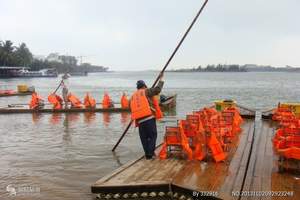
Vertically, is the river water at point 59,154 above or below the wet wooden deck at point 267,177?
below

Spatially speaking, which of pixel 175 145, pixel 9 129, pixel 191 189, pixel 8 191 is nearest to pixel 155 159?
pixel 175 145

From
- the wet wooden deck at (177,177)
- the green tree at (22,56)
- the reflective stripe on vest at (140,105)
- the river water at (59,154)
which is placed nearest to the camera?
the wet wooden deck at (177,177)

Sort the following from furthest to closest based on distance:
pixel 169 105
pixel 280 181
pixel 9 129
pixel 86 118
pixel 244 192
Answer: pixel 169 105
pixel 86 118
pixel 9 129
pixel 280 181
pixel 244 192

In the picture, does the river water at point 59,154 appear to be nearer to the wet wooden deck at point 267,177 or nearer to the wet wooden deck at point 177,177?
the wet wooden deck at point 177,177

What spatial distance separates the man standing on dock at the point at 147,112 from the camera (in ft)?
33.7

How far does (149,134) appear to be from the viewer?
10.5 m

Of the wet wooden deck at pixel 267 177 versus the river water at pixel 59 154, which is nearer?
the wet wooden deck at pixel 267 177

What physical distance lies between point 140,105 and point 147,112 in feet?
0.78

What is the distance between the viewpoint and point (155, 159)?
10453 millimetres

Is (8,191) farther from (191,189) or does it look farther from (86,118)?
(86,118)

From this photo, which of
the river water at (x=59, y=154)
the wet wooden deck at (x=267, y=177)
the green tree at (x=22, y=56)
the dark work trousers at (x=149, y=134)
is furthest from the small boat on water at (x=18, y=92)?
the green tree at (x=22, y=56)

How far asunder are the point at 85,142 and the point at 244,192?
8.40 m

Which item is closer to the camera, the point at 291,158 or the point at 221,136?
the point at 291,158

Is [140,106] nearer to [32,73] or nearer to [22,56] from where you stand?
[32,73]
